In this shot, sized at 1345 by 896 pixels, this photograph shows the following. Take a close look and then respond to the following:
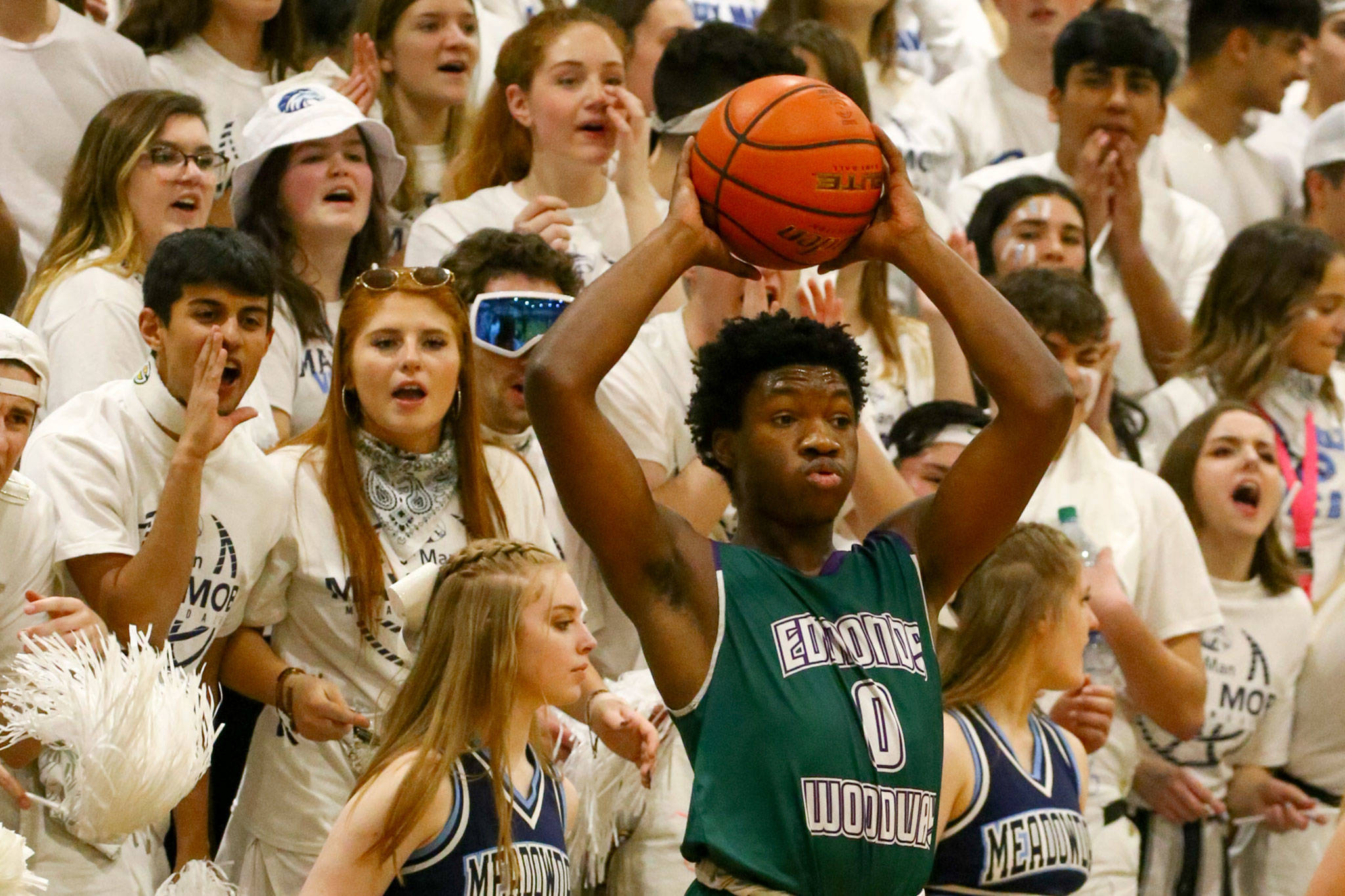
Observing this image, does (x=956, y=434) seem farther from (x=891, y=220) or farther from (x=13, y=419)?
(x=13, y=419)

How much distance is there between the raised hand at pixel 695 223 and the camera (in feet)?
12.0

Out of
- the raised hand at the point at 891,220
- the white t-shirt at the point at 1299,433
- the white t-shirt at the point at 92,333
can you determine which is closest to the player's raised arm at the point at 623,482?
the raised hand at the point at 891,220

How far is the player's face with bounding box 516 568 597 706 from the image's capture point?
4023mm

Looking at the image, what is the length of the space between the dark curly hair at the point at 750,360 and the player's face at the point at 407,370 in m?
0.94

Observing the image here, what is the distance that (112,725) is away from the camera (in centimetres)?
382

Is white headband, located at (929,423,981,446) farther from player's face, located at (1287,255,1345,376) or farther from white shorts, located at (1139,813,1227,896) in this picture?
player's face, located at (1287,255,1345,376)

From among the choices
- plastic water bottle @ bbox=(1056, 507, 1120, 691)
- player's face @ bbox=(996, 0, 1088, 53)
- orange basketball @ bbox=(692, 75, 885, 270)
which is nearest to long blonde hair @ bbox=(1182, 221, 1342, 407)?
plastic water bottle @ bbox=(1056, 507, 1120, 691)

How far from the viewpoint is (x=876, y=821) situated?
343 cm

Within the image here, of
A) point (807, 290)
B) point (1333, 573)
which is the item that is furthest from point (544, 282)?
point (1333, 573)

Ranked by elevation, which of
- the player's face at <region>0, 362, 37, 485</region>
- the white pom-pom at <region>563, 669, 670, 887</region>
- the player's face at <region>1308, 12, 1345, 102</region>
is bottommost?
the white pom-pom at <region>563, 669, 670, 887</region>

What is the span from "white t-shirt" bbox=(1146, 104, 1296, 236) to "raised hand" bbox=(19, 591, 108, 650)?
5.73 meters

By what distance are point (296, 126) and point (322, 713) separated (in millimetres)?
2121

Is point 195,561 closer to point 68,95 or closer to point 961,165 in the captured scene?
point 68,95

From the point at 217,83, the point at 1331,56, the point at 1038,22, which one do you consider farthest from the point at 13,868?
the point at 1331,56
